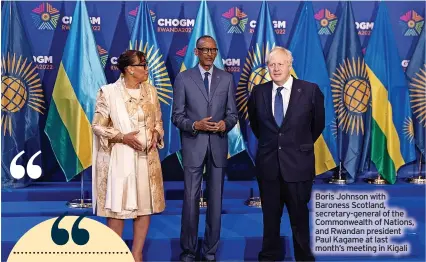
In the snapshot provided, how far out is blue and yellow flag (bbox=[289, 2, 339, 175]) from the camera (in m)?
5.10

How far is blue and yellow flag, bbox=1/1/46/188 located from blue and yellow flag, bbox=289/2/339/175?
100 inches

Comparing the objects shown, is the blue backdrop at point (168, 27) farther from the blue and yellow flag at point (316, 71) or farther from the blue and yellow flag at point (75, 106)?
the blue and yellow flag at point (75, 106)

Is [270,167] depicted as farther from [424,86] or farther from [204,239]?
[424,86]

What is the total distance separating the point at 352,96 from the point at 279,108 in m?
2.32

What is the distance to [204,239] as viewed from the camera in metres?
3.55

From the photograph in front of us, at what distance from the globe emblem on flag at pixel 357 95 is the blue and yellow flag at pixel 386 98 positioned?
4.1 inches

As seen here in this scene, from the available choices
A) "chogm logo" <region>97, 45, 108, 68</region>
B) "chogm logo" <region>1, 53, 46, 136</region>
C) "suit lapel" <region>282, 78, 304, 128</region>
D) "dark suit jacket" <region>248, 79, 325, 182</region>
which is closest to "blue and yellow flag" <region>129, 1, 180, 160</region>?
"chogm logo" <region>97, 45, 108, 68</region>

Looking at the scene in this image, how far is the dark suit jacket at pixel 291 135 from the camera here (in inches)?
127

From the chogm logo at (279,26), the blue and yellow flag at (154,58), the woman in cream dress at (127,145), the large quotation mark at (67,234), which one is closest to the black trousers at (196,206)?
the woman in cream dress at (127,145)

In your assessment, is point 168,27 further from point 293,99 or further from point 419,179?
point 419,179

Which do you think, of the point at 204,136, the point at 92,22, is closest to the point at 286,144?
the point at 204,136

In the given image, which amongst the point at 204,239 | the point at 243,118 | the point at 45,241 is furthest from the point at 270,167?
the point at 243,118

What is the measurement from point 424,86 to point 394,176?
1009 millimetres

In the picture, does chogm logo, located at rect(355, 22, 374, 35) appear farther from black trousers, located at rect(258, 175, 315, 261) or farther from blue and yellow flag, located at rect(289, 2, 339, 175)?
black trousers, located at rect(258, 175, 315, 261)
